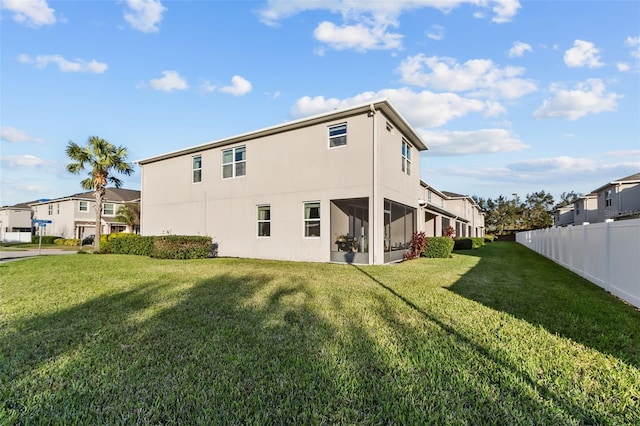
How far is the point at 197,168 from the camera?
17328 mm

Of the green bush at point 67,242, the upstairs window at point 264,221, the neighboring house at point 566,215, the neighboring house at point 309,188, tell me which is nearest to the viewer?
the neighboring house at point 309,188

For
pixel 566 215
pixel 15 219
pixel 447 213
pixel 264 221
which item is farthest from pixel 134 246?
pixel 566 215

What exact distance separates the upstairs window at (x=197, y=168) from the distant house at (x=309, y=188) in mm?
53

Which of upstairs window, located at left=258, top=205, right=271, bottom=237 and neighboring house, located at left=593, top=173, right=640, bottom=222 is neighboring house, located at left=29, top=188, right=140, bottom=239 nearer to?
upstairs window, located at left=258, top=205, right=271, bottom=237

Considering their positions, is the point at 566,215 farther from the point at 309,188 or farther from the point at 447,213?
the point at 309,188

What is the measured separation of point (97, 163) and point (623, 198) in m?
41.1

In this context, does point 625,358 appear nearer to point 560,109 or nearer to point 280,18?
point 280,18

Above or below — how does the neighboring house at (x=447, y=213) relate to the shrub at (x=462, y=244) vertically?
above

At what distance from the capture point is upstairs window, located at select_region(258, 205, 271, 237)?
14.4 metres

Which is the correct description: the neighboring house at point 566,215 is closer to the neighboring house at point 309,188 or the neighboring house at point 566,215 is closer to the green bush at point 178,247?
the neighboring house at point 309,188

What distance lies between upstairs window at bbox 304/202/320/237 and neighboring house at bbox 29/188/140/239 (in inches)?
1111

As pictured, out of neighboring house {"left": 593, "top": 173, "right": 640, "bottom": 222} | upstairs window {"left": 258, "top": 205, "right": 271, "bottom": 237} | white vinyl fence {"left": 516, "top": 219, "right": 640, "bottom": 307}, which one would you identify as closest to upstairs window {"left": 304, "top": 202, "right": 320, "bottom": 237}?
upstairs window {"left": 258, "top": 205, "right": 271, "bottom": 237}

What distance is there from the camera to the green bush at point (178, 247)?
1388 centimetres

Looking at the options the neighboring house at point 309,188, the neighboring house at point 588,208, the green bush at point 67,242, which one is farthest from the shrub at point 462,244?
the green bush at point 67,242
